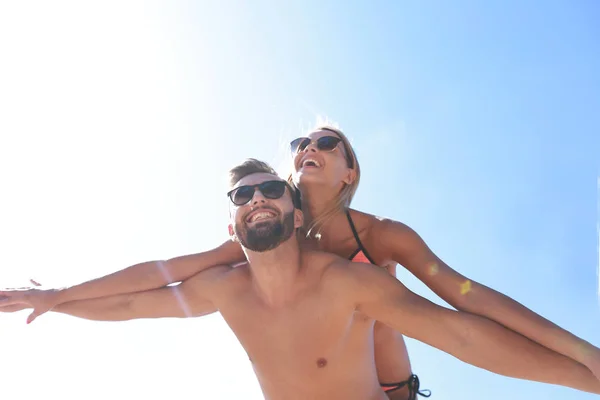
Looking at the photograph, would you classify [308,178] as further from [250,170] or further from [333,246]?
[333,246]

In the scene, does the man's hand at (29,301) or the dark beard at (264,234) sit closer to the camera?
the dark beard at (264,234)

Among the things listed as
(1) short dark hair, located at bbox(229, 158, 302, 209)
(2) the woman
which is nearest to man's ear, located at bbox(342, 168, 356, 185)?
(2) the woman

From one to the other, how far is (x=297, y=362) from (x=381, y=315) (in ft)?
3.11

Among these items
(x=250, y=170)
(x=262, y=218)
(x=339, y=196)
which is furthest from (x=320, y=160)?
(x=262, y=218)

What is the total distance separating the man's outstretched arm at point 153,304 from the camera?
5715 mm

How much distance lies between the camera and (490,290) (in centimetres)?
477

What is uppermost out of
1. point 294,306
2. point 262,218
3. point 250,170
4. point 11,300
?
point 250,170

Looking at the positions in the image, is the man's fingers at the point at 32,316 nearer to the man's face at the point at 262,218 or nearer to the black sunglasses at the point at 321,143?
the man's face at the point at 262,218

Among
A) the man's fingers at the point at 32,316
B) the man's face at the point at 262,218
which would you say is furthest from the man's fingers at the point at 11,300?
the man's face at the point at 262,218

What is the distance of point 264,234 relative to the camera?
518 cm

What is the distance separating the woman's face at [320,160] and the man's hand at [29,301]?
280cm

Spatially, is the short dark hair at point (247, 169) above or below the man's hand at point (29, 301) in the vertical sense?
above

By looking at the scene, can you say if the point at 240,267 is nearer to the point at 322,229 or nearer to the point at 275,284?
the point at 275,284

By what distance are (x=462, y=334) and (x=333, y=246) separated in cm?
173
